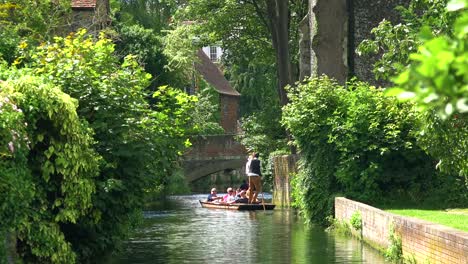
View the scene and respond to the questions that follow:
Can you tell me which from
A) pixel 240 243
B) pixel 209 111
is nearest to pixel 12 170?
pixel 240 243

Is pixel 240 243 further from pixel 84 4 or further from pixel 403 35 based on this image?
pixel 84 4

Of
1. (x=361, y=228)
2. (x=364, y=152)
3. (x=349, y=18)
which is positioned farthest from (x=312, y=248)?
(x=349, y=18)

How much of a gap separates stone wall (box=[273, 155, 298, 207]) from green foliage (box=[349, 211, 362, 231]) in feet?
40.9

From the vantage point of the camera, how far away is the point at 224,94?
7594 centimetres

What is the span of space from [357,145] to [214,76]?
183ft

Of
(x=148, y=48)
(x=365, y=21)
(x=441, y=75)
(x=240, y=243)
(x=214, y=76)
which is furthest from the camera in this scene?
(x=214, y=76)

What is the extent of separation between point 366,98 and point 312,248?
18.8 ft

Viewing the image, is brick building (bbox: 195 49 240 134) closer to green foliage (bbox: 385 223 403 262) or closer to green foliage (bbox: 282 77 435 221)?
green foliage (bbox: 282 77 435 221)

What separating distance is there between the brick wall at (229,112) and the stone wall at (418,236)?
56.0 meters

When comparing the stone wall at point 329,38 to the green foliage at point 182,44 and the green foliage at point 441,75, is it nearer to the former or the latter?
the green foliage at point 182,44

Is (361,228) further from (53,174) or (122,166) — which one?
(53,174)

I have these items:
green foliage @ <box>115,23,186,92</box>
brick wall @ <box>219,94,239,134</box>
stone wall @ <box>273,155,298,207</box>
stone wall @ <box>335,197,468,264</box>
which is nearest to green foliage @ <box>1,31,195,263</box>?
stone wall @ <box>335,197,468,264</box>

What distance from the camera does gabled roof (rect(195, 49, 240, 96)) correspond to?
76.1 meters

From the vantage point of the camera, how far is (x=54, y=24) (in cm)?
3356
